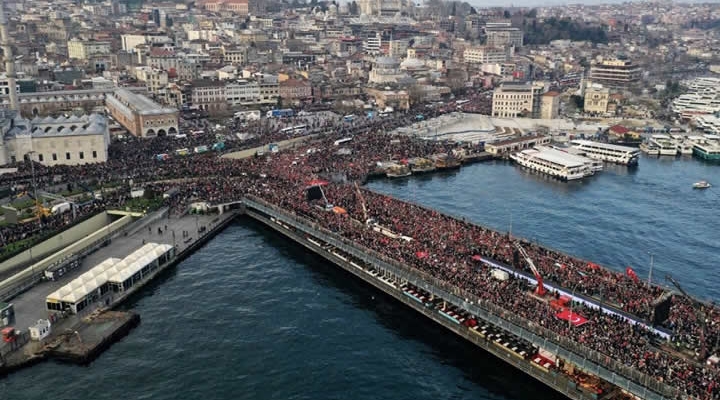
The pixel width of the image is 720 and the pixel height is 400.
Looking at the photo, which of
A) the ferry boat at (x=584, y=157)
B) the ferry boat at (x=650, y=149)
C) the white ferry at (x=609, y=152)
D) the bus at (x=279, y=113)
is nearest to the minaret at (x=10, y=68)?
the bus at (x=279, y=113)

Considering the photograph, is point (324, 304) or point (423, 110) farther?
point (423, 110)

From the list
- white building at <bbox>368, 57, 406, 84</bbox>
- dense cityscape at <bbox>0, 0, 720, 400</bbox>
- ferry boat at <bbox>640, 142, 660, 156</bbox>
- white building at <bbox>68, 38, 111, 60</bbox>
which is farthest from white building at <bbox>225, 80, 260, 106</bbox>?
ferry boat at <bbox>640, 142, 660, 156</bbox>

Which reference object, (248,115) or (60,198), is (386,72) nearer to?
(248,115)

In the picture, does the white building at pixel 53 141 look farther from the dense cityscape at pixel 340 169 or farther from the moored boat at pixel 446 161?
the moored boat at pixel 446 161

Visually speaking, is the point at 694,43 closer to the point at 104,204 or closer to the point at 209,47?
the point at 209,47

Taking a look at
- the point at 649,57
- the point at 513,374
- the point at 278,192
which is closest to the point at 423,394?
the point at 513,374

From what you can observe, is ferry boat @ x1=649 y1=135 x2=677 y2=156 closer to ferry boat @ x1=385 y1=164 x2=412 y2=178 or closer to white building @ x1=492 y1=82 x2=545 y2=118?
white building @ x1=492 y1=82 x2=545 y2=118

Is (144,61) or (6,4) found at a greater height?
(6,4)
